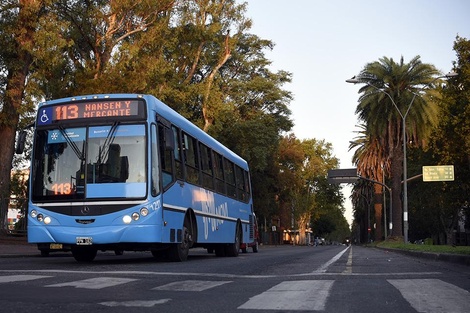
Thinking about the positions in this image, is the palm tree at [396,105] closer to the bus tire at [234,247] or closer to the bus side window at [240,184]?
the bus side window at [240,184]

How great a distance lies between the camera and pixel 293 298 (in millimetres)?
5988

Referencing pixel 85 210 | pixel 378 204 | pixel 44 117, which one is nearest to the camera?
pixel 85 210

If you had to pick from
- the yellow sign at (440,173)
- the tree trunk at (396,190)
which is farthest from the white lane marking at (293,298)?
the tree trunk at (396,190)

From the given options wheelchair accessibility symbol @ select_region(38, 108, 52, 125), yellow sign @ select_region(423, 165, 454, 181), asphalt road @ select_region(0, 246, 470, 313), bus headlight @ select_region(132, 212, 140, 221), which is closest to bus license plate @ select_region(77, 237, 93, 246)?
bus headlight @ select_region(132, 212, 140, 221)

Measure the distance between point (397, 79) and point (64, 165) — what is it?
32.1m

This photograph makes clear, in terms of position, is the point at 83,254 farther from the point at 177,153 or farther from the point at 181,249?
the point at 177,153

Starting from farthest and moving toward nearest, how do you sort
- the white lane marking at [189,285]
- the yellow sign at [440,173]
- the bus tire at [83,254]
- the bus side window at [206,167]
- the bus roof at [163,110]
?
the yellow sign at [440,173] < the bus side window at [206,167] < the bus tire at [83,254] < the bus roof at [163,110] < the white lane marking at [189,285]

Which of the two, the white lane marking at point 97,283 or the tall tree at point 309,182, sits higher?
the tall tree at point 309,182

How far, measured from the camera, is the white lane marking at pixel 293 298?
5.35 m

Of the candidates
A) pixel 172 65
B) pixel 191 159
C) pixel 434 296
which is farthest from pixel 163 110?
pixel 172 65

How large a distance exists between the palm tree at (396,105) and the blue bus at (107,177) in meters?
28.5

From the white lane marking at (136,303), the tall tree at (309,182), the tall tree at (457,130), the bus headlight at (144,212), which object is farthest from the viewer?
the tall tree at (309,182)

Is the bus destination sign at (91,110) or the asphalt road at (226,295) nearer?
the asphalt road at (226,295)

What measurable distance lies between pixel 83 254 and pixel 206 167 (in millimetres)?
4007
